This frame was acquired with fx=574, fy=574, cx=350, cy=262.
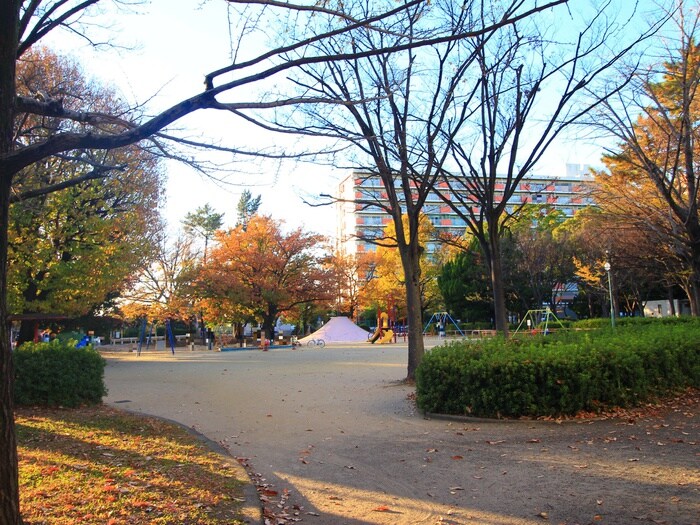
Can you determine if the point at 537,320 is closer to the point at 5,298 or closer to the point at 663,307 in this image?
the point at 663,307

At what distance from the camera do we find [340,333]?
41375 millimetres

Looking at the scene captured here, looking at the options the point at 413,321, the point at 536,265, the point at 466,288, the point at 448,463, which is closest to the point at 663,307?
the point at 536,265

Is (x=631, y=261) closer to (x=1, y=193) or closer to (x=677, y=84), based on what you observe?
(x=677, y=84)

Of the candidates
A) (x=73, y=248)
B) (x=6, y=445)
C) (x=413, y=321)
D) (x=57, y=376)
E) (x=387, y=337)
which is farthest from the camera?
(x=387, y=337)

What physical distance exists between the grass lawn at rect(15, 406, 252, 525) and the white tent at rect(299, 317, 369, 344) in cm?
3309

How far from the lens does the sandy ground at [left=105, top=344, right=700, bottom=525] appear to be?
4348 millimetres

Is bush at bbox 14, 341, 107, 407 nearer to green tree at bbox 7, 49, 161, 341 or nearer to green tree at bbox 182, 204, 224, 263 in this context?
green tree at bbox 7, 49, 161, 341

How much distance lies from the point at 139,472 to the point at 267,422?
351 cm

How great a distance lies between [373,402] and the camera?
10.3 meters

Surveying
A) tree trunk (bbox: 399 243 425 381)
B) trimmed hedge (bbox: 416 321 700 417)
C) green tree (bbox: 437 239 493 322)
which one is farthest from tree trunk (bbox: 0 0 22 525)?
green tree (bbox: 437 239 493 322)

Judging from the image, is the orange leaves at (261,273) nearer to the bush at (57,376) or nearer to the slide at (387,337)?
the slide at (387,337)

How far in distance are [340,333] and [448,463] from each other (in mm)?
35716

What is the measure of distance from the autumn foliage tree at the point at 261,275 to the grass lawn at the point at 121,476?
2825cm

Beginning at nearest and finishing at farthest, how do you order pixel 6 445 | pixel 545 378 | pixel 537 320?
pixel 6 445
pixel 545 378
pixel 537 320
